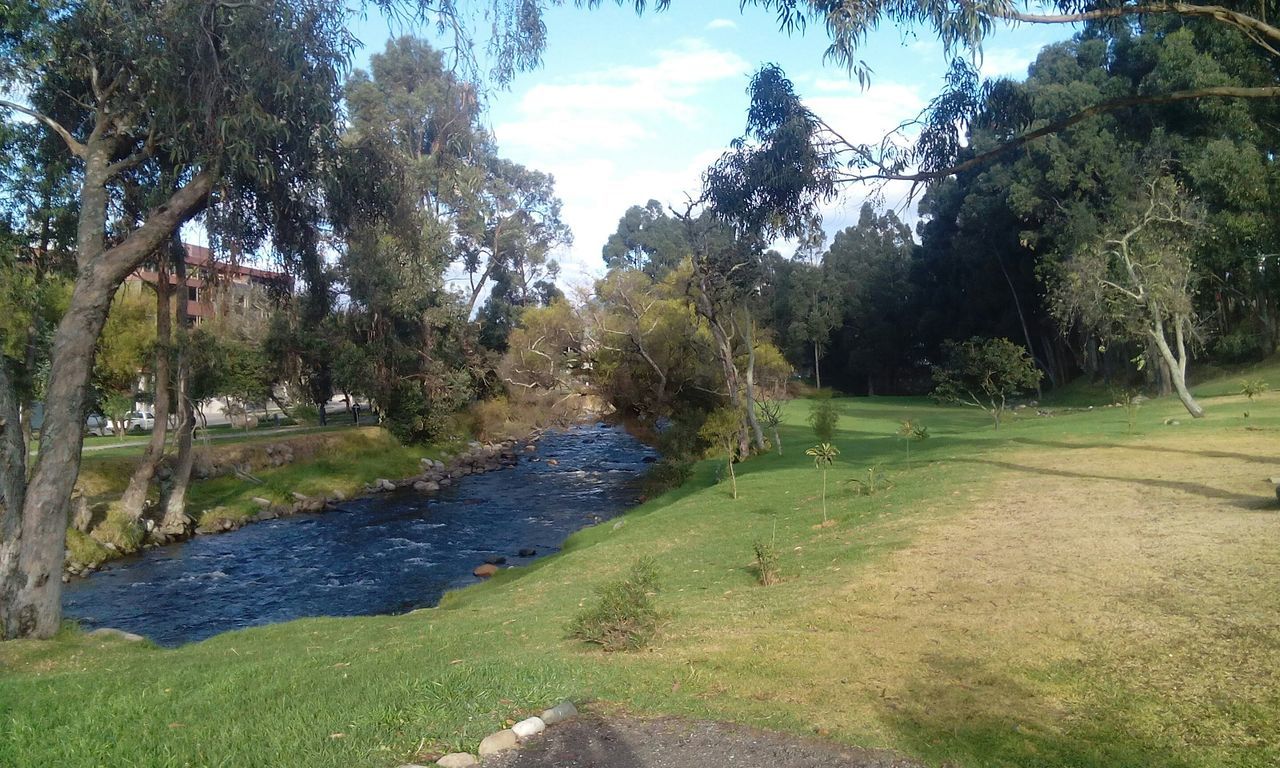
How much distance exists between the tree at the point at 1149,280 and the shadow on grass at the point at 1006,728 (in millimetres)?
18576

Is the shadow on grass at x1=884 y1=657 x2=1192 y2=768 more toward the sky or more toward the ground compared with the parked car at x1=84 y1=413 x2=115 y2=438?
more toward the ground

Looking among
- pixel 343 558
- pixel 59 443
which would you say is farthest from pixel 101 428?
pixel 59 443

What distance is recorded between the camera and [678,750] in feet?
17.9

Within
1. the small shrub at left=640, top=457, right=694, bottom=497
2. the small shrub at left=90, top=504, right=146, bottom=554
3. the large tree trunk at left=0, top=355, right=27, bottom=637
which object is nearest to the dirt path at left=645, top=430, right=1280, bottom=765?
the large tree trunk at left=0, top=355, right=27, bottom=637

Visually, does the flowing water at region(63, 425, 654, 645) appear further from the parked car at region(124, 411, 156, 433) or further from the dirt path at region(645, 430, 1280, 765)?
the parked car at region(124, 411, 156, 433)

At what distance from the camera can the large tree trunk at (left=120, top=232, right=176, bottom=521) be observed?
83.9 feet

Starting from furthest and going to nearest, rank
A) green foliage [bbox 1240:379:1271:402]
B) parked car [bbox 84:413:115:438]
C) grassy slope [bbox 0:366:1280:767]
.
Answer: parked car [bbox 84:413:115:438] → green foliage [bbox 1240:379:1271:402] → grassy slope [bbox 0:366:1280:767]

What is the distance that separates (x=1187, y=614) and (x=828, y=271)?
231 ft

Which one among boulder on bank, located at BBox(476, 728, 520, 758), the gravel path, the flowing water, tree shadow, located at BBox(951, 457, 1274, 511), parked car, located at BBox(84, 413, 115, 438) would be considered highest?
parked car, located at BBox(84, 413, 115, 438)

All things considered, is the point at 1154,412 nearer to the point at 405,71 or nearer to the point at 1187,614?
the point at 1187,614

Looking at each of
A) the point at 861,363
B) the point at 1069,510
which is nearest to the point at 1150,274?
the point at 1069,510

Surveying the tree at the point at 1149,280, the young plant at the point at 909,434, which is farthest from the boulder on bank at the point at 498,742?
the tree at the point at 1149,280

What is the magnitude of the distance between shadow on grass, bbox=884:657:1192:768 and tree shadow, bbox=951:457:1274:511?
6755mm

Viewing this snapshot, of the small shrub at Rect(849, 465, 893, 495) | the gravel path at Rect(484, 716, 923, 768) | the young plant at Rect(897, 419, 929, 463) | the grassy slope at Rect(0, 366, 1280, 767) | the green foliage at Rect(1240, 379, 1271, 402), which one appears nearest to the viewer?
the gravel path at Rect(484, 716, 923, 768)
